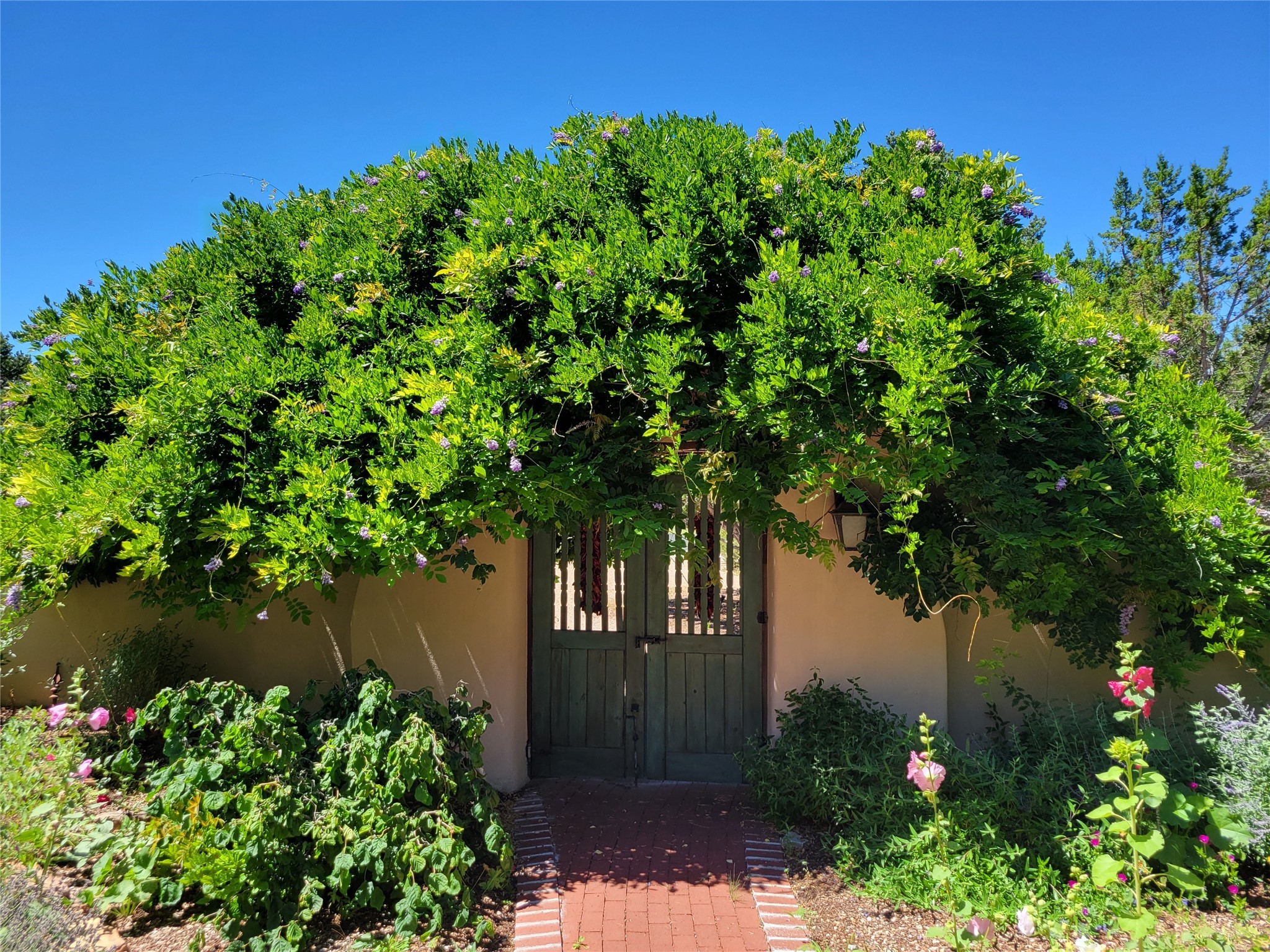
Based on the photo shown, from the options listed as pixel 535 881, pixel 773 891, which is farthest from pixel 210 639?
pixel 773 891

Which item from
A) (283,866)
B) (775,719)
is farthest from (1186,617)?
(283,866)

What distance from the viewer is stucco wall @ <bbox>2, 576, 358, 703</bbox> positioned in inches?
213

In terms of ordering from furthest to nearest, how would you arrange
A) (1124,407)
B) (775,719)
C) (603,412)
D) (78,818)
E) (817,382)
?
(775,719)
(1124,407)
(603,412)
(78,818)
(817,382)

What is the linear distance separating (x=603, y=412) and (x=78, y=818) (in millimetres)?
3393

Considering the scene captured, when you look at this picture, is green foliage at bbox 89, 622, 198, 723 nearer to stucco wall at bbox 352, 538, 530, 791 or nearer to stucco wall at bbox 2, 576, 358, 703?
stucco wall at bbox 2, 576, 358, 703

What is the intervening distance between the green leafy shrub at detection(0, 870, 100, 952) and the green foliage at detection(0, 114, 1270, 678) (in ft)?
4.60

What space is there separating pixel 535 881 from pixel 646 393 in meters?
2.79

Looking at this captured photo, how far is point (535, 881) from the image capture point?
4.01 metres

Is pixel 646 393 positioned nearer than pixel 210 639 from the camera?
Yes

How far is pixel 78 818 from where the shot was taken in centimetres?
363

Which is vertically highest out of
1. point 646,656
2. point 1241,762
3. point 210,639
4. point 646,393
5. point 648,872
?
point 646,393

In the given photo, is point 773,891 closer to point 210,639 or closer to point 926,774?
point 926,774

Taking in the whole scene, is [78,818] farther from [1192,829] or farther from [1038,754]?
[1192,829]

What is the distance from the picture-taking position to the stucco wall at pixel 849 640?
511 centimetres
